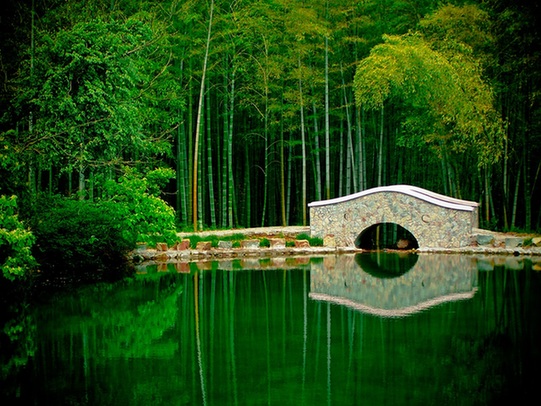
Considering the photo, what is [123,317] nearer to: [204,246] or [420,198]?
[204,246]

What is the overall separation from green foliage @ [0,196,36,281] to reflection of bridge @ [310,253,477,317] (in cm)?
420

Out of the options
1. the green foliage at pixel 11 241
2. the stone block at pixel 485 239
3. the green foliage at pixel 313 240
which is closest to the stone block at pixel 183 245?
the green foliage at pixel 313 240

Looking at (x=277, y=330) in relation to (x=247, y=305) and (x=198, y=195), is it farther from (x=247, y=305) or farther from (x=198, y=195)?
(x=198, y=195)

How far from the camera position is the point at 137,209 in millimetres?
14477

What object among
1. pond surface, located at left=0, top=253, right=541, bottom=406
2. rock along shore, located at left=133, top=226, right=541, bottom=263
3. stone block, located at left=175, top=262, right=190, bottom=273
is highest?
rock along shore, located at left=133, top=226, right=541, bottom=263

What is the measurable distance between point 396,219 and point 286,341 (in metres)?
9.56

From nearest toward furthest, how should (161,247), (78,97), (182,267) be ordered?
1. (78,97)
2. (182,267)
3. (161,247)

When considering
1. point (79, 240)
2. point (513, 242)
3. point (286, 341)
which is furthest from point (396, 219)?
point (286, 341)

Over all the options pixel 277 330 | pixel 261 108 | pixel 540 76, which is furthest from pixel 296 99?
pixel 277 330

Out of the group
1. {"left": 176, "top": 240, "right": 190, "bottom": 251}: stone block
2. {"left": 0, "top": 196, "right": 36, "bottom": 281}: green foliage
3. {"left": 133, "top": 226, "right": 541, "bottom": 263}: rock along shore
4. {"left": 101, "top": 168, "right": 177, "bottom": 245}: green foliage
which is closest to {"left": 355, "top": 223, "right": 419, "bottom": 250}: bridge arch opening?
{"left": 133, "top": 226, "right": 541, "bottom": 263}: rock along shore

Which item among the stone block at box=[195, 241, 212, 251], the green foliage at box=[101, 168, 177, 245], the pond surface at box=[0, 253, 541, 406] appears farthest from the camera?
the stone block at box=[195, 241, 212, 251]

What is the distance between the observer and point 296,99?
1977 centimetres

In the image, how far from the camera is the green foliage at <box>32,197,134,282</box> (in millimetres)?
12617

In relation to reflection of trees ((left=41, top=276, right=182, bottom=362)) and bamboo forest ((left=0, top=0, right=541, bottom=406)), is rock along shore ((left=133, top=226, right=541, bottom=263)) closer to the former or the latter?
bamboo forest ((left=0, top=0, right=541, bottom=406))
